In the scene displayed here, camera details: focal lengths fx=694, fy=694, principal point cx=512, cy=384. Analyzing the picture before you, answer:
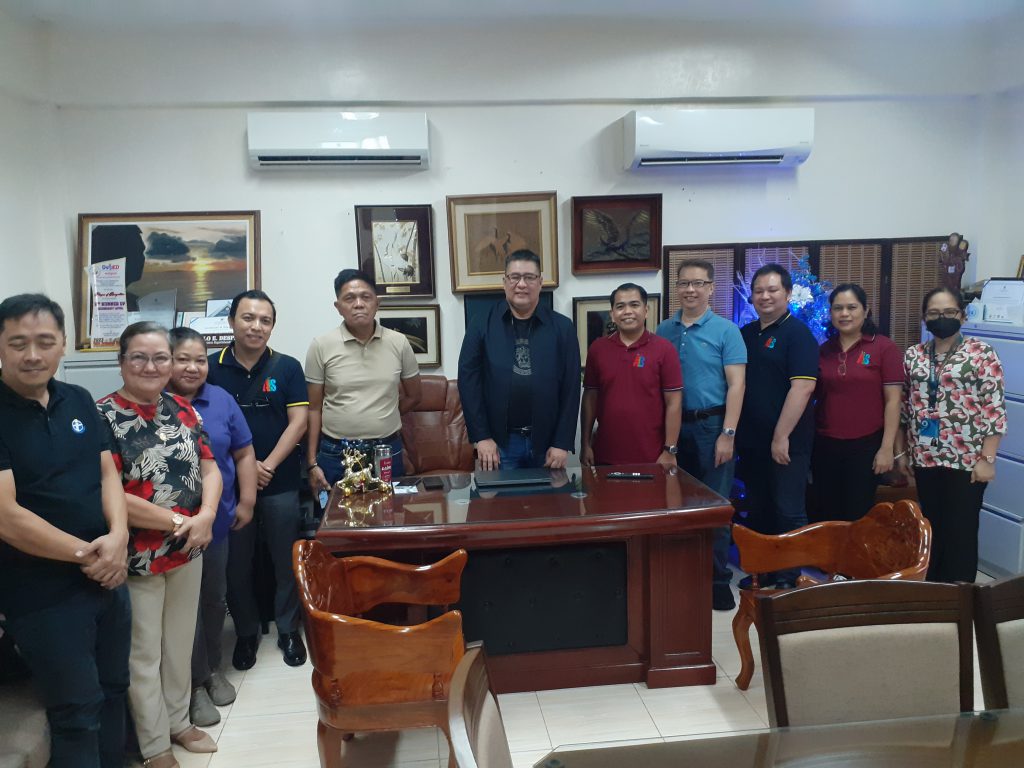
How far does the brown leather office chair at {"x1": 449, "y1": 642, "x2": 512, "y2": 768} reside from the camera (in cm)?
108

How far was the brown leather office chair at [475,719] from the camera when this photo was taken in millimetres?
1078

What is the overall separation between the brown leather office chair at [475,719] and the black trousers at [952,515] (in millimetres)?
2724

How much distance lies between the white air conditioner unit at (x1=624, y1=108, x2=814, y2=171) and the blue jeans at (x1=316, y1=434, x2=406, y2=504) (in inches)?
84.9

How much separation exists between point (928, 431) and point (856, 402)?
32 cm

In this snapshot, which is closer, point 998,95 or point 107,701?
point 107,701

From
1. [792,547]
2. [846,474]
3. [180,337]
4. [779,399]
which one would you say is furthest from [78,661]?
[846,474]

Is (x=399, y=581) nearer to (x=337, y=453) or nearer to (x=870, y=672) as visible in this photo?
(x=337, y=453)

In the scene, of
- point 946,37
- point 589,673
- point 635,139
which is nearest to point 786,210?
point 635,139

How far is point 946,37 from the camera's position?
4.14 meters

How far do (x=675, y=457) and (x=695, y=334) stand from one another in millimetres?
607

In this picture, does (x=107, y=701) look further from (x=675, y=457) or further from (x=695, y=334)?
(x=695, y=334)

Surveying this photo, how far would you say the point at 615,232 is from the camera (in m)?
4.09

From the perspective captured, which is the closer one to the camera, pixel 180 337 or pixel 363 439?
pixel 180 337

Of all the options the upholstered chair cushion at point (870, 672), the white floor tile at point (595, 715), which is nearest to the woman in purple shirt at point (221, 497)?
the white floor tile at point (595, 715)
